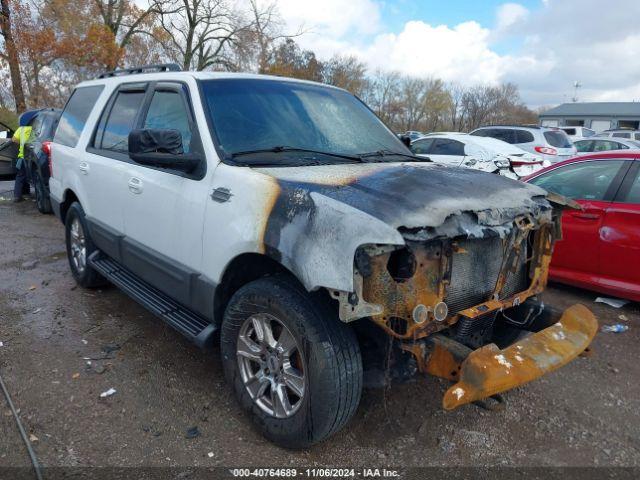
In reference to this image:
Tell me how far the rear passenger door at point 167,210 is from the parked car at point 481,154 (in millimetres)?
5767

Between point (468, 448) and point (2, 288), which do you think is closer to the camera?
point (468, 448)

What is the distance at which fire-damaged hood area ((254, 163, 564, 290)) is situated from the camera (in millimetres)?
2145

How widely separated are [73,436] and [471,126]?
64.6m

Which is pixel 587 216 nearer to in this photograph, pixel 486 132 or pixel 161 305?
pixel 161 305

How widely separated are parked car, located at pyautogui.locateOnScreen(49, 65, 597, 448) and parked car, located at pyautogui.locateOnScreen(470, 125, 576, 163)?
1074 cm

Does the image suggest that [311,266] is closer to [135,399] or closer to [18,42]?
[135,399]

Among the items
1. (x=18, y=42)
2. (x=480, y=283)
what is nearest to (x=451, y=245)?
(x=480, y=283)

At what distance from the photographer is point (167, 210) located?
3.23m

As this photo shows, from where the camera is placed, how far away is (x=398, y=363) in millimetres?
2561

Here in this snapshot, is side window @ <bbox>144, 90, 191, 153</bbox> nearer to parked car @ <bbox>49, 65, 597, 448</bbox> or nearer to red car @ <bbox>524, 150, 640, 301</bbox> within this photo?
parked car @ <bbox>49, 65, 597, 448</bbox>

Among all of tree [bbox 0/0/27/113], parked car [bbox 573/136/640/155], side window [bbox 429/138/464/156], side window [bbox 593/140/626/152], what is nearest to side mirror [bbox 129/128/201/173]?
side window [bbox 429/138/464/156]

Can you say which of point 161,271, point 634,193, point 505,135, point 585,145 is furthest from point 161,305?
point 585,145

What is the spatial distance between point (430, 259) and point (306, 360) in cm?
78

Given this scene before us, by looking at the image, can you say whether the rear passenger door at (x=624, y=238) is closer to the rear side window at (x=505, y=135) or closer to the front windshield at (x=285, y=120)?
the front windshield at (x=285, y=120)
